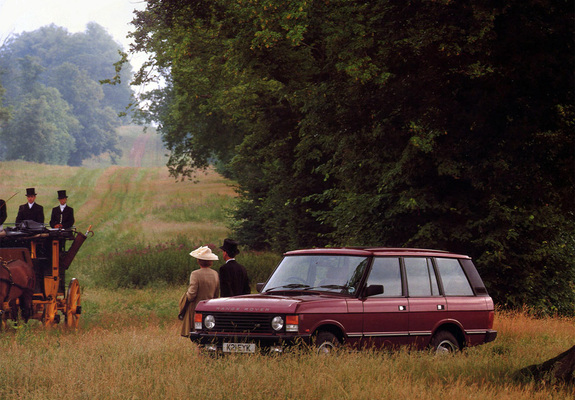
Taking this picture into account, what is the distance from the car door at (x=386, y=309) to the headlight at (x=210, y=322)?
2.05 m

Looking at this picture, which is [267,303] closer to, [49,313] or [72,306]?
[49,313]

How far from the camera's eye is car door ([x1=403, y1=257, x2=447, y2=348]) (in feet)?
36.5

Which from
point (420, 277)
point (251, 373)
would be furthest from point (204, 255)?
point (251, 373)

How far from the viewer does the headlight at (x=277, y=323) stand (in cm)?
989

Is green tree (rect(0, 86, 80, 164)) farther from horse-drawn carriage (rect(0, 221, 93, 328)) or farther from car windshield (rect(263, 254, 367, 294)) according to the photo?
car windshield (rect(263, 254, 367, 294))

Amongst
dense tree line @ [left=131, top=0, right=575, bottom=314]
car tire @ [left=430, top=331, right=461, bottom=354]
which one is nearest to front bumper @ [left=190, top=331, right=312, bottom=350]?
car tire @ [left=430, top=331, right=461, bottom=354]

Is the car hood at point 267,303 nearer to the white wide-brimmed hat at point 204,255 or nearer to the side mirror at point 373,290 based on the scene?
the side mirror at point 373,290

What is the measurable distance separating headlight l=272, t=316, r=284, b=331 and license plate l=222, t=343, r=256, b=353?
0.36 metres

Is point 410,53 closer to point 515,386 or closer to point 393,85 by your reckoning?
point 393,85

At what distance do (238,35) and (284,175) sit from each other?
7145 mm

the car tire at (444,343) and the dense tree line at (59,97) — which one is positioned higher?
the dense tree line at (59,97)

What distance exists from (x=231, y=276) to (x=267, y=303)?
6.79 ft

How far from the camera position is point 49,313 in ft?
Result: 50.6

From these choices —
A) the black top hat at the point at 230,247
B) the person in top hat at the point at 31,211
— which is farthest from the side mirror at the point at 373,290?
the person in top hat at the point at 31,211
